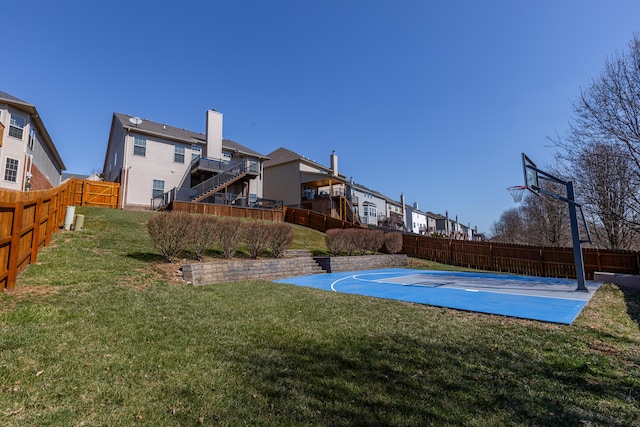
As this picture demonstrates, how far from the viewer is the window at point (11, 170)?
59.3 ft

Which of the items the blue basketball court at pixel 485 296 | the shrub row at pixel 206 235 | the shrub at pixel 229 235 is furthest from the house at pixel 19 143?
the blue basketball court at pixel 485 296

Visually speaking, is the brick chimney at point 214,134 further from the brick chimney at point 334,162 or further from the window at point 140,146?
the brick chimney at point 334,162

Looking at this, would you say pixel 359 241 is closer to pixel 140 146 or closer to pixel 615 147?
pixel 615 147

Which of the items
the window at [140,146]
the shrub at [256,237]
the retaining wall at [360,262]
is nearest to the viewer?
the shrub at [256,237]

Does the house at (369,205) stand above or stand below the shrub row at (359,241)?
above

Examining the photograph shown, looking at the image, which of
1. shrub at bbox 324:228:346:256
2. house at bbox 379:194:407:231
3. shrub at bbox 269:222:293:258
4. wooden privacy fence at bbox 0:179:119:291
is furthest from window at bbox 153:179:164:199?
house at bbox 379:194:407:231

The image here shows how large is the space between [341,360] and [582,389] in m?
2.71

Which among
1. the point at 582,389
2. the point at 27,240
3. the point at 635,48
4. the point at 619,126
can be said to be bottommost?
the point at 582,389

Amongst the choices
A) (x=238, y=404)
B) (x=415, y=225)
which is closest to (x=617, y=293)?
(x=238, y=404)

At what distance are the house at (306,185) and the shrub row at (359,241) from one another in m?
11.5

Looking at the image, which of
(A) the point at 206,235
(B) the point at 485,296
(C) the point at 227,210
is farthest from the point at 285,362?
(C) the point at 227,210

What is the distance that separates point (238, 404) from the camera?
2.85 metres

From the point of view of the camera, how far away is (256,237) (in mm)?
12719

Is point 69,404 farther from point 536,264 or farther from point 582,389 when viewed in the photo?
point 536,264
